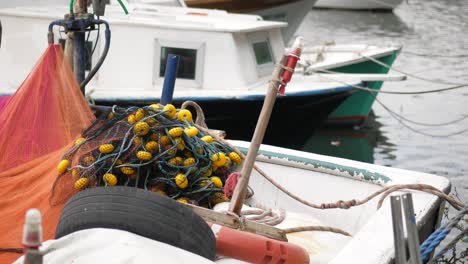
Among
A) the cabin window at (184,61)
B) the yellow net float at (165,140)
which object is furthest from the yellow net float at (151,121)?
the cabin window at (184,61)

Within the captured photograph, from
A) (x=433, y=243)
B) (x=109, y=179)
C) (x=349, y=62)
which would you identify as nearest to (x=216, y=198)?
(x=109, y=179)

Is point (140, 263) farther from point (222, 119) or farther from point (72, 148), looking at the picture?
point (222, 119)

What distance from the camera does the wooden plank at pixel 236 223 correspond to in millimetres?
3432

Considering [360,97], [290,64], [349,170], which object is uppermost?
[290,64]

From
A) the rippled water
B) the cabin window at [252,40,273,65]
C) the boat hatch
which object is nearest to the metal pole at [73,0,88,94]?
the boat hatch

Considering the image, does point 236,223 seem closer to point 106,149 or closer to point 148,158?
point 148,158

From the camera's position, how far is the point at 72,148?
13.3ft

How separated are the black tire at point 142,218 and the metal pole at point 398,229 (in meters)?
0.77

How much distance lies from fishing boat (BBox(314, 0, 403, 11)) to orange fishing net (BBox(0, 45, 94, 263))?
23.8m

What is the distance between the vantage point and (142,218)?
3.04m

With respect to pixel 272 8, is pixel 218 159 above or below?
above

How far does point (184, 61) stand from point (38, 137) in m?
4.33

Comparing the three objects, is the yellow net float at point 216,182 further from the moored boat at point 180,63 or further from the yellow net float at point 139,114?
the moored boat at point 180,63

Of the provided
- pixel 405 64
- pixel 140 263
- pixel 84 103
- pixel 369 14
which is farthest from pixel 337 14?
pixel 140 263
